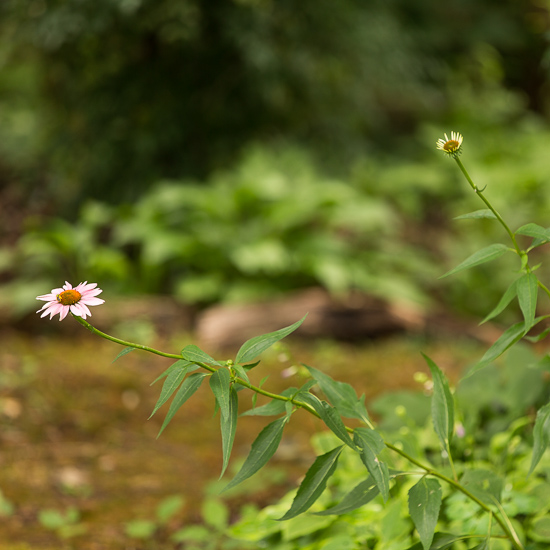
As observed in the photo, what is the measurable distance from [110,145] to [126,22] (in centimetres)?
105

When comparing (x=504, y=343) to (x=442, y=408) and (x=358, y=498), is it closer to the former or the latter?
(x=442, y=408)

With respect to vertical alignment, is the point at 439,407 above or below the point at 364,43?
below

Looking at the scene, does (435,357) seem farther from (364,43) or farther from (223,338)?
(364,43)

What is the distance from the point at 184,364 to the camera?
920 millimetres

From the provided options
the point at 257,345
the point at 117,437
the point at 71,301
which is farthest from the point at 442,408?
the point at 117,437

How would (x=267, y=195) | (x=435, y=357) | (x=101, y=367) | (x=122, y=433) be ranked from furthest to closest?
1. (x=267, y=195)
2. (x=435, y=357)
3. (x=101, y=367)
4. (x=122, y=433)

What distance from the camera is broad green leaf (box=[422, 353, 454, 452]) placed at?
3.75ft

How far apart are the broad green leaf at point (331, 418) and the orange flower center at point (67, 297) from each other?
15.4 inches

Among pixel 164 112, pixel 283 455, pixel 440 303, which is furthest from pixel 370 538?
pixel 164 112

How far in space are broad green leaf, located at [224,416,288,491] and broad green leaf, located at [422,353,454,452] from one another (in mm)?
349

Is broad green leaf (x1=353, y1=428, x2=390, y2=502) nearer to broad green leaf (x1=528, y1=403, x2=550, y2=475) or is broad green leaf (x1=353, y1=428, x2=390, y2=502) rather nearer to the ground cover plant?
the ground cover plant

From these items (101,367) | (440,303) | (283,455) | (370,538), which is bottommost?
(370,538)

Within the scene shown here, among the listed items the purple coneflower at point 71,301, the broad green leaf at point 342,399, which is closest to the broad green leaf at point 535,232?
the broad green leaf at point 342,399

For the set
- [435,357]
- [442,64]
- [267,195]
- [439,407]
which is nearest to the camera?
[439,407]
